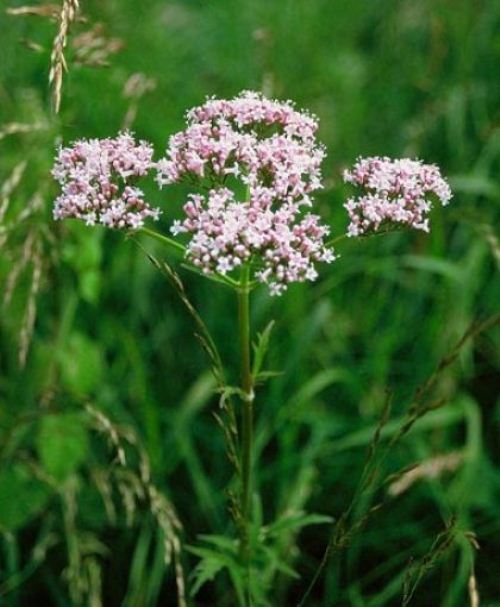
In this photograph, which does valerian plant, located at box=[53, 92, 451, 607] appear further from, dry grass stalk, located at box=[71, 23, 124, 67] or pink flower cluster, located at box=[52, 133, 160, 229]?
dry grass stalk, located at box=[71, 23, 124, 67]

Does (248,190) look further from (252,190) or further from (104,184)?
(104,184)

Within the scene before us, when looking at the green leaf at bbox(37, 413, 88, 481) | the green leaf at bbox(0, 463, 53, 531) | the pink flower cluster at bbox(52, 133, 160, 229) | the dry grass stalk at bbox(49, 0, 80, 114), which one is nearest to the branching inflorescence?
the pink flower cluster at bbox(52, 133, 160, 229)

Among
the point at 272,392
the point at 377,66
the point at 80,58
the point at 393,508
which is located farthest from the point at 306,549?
the point at 377,66

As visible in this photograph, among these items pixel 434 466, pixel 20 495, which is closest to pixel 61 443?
pixel 20 495

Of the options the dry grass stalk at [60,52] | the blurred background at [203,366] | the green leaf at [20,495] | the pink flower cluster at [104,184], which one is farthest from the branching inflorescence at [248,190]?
the green leaf at [20,495]

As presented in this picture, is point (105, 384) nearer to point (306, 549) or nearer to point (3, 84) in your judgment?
point (306, 549)

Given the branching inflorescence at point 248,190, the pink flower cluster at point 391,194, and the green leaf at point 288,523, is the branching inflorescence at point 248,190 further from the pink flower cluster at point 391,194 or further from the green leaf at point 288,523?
the green leaf at point 288,523

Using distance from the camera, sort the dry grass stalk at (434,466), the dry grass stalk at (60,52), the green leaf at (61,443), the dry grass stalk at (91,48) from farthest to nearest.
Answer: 1. the dry grass stalk at (434,466)
2. the green leaf at (61,443)
3. the dry grass stalk at (91,48)
4. the dry grass stalk at (60,52)
